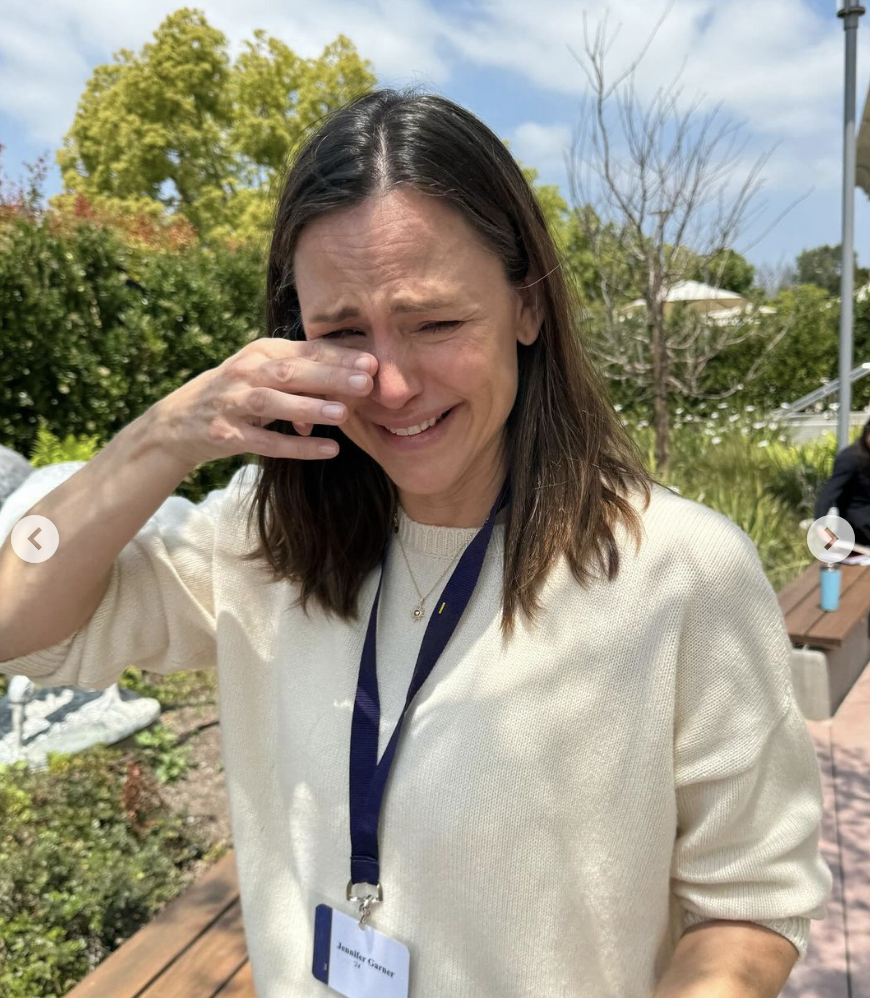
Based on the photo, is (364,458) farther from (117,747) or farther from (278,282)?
(117,747)

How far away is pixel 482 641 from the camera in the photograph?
1.28 metres

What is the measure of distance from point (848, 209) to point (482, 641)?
26.6 ft

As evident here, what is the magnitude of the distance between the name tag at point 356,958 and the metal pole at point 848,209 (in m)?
7.95

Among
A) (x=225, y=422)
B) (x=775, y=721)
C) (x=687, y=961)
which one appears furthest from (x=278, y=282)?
(x=687, y=961)

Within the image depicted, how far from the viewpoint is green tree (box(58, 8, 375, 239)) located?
25.7m

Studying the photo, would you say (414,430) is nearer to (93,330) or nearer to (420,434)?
(420,434)

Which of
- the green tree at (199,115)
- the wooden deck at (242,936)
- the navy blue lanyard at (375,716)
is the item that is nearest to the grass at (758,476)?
the wooden deck at (242,936)

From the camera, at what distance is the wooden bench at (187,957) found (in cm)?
228

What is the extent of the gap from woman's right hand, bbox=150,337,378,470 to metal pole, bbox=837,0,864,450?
7.85 metres

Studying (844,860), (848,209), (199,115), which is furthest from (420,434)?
(199,115)

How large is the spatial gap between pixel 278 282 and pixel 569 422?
54 centimetres

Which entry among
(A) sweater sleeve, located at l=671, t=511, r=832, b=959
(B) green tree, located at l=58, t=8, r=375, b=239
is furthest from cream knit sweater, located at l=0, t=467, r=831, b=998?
(B) green tree, located at l=58, t=8, r=375, b=239

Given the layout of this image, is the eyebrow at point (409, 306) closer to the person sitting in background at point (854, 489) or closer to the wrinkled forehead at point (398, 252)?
the wrinkled forehead at point (398, 252)

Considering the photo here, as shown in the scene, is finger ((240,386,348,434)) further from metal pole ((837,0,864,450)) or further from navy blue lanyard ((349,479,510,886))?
metal pole ((837,0,864,450))
